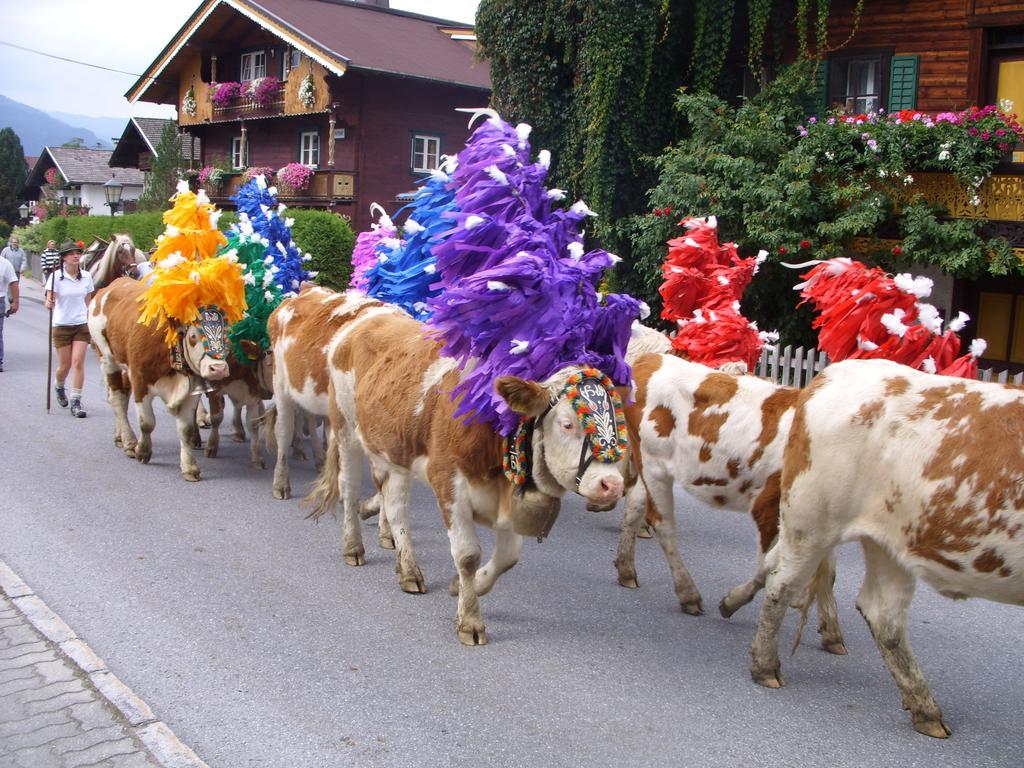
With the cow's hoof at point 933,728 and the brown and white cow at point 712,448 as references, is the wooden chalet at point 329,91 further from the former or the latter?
the cow's hoof at point 933,728

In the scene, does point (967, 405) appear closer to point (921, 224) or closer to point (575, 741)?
point (575, 741)

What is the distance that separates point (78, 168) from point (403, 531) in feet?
204

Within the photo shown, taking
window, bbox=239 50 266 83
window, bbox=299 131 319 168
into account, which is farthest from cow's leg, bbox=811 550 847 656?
window, bbox=239 50 266 83

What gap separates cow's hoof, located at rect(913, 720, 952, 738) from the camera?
15.3 ft

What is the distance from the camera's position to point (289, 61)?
3041 cm

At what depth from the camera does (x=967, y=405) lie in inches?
175

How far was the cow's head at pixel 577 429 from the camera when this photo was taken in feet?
15.6

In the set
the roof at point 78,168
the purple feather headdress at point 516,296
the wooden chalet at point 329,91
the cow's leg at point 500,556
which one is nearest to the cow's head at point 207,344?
the purple feather headdress at point 516,296

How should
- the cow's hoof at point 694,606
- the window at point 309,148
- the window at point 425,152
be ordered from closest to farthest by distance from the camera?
the cow's hoof at point 694,606 < the window at point 425,152 < the window at point 309,148

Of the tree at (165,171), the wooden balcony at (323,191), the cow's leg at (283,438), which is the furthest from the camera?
the tree at (165,171)

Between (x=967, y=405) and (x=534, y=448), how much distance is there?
80.7 inches

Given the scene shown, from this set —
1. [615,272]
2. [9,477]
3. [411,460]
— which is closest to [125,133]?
[615,272]

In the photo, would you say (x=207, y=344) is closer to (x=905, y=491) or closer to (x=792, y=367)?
(x=905, y=491)

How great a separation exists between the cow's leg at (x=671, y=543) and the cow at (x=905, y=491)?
1221mm
